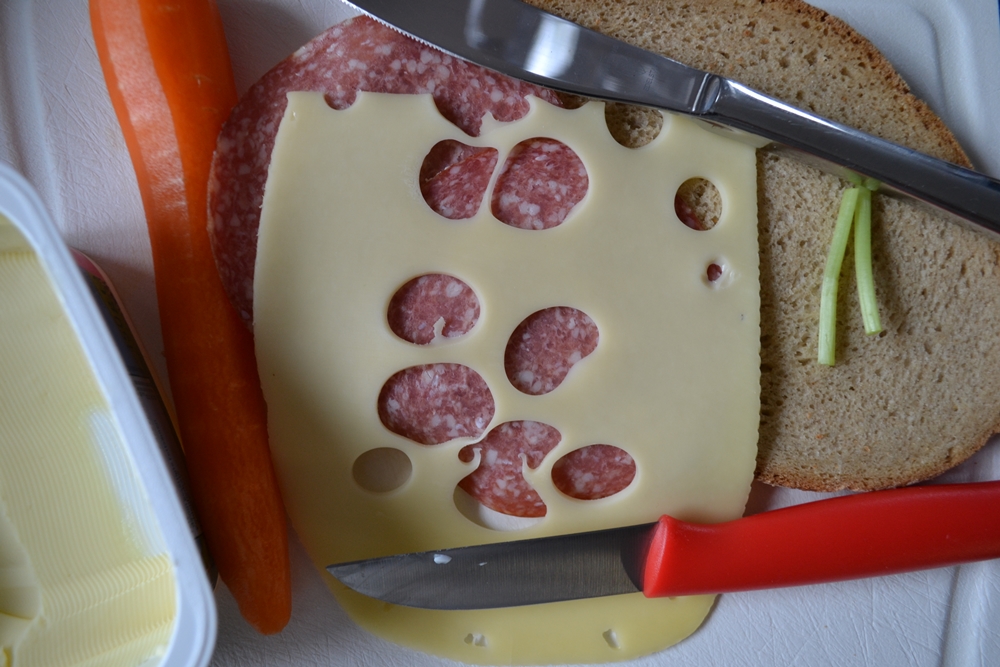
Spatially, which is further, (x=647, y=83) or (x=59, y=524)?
(x=647, y=83)

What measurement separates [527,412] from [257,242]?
0.61 m

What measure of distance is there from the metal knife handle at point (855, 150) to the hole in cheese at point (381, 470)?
918 millimetres

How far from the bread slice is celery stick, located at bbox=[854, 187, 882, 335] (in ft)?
0.14

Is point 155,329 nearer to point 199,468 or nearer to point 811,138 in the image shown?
point 199,468

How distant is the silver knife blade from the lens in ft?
4.01

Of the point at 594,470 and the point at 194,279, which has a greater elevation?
the point at 194,279

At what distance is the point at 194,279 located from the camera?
47.2 inches

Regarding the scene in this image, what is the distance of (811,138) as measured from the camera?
1223mm

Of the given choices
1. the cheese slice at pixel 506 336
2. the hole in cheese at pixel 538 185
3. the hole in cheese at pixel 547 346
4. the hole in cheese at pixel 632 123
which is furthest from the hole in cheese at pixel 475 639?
the hole in cheese at pixel 632 123

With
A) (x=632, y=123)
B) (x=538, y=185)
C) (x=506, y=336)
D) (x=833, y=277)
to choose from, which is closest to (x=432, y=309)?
(x=506, y=336)

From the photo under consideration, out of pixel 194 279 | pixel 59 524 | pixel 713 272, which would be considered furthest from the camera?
pixel 713 272

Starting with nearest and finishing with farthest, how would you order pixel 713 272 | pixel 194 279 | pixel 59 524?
pixel 59 524, pixel 194 279, pixel 713 272

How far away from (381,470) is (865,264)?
1058mm

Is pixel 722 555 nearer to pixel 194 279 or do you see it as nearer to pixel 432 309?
pixel 432 309
